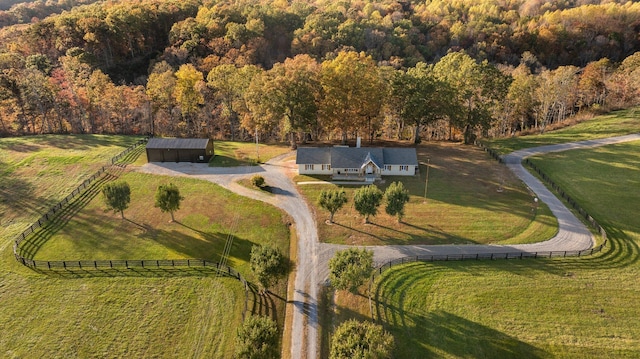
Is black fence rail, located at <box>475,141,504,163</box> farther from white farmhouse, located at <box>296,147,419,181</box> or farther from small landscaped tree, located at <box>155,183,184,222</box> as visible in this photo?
small landscaped tree, located at <box>155,183,184,222</box>

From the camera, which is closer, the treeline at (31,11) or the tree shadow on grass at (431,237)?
the tree shadow on grass at (431,237)

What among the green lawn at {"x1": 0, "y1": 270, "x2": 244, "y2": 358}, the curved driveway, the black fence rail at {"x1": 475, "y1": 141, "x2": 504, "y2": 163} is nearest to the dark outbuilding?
the curved driveway

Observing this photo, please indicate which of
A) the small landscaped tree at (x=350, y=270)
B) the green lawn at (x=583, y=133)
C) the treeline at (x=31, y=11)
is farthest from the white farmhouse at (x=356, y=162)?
the treeline at (x=31, y=11)

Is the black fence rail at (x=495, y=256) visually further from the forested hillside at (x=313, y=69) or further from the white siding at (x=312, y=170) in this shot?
the forested hillside at (x=313, y=69)

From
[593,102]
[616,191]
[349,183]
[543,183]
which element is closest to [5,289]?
[349,183]

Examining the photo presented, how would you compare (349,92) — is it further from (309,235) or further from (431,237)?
(431,237)

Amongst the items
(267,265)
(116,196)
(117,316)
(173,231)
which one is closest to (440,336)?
(267,265)

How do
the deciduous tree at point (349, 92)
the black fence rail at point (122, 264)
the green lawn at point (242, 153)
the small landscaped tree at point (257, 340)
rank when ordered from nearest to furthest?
the small landscaped tree at point (257, 340) < the black fence rail at point (122, 264) < the green lawn at point (242, 153) < the deciduous tree at point (349, 92)
